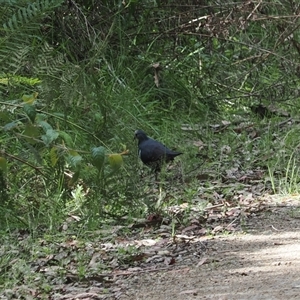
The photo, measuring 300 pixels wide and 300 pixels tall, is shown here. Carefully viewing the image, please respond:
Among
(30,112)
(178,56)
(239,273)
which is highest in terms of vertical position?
(30,112)

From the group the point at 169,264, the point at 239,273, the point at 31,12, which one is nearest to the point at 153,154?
the point at 169,264

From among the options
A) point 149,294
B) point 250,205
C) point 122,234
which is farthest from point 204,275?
point 250,205

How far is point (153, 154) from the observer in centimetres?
651

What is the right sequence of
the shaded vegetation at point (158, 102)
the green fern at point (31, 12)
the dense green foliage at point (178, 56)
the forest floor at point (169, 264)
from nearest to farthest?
1. the forest floor at point (169, 264)
2. the green fern at point (31, 12)
3. the shaded vegetation at point (158, 102)
4. the dense green foliage at point (178, 56)

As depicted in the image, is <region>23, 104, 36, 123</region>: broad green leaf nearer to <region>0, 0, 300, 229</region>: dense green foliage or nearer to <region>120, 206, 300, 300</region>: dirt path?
<region>120, 206, 300, 300</region>: dirt path

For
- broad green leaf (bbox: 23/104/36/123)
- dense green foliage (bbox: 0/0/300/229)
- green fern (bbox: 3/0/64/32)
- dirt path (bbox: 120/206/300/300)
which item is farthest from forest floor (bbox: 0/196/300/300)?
dense green foliage (bbox: 0/0/300/229)

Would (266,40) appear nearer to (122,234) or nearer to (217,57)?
(217,57)

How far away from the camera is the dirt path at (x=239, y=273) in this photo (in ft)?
11.4

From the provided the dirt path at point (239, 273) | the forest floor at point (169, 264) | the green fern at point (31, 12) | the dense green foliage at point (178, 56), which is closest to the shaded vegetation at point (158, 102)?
the dense green foliage at point (178, 56)

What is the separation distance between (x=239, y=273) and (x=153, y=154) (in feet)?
9.16

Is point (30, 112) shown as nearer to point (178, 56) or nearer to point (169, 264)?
point (169, 264)

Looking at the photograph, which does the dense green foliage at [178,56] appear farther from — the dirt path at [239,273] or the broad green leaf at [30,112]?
the broad green leaf at [30,112]

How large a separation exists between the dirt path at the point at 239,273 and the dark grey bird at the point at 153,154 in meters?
1.82

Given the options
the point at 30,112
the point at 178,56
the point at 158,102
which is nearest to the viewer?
the point at 30,112
